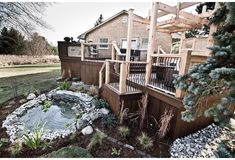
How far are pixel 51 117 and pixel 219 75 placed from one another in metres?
5.23

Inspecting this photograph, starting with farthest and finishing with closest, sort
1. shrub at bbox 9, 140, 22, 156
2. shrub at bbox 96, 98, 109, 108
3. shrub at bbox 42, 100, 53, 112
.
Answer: shrub at bbox 42, 100, 53, 112, shrub at bbox 96, 98, 109, 108, shrub at bbox 9, 140, 22, 156

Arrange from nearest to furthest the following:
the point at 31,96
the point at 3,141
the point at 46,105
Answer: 1. the point at 3,141
2. the point at 46,105
3. the point at 31,96

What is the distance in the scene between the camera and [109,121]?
4.27m

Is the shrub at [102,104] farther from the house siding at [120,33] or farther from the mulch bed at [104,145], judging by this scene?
the house siding at [120,33]

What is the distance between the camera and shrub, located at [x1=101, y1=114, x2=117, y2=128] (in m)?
4.23

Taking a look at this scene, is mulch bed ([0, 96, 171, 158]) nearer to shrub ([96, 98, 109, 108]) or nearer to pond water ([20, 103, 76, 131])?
pond water ([20, 103, 76, 131])

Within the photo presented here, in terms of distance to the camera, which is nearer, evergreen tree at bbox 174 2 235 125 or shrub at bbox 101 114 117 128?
evergreen tree at bbox 174 2 235 125

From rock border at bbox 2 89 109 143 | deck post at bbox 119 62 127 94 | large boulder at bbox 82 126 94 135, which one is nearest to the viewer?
large boulder at bbox 82 126 94 135

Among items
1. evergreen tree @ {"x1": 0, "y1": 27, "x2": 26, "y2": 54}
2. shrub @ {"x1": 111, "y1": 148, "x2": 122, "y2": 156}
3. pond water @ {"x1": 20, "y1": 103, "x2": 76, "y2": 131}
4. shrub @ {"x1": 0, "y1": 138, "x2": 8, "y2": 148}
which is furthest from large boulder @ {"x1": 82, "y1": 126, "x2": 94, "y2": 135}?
evergreen tree @ {"x1": 0, "y1": 27, "x2": 26, "y2": 54}

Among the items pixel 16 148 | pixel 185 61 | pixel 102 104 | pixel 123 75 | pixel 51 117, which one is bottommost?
pixel 51 117

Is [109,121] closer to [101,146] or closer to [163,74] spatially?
[101,146]

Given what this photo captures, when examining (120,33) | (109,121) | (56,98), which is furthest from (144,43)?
(109,121)

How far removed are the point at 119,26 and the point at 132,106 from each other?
25.4ft

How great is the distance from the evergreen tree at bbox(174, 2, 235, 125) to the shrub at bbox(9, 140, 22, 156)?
3.69 meters
